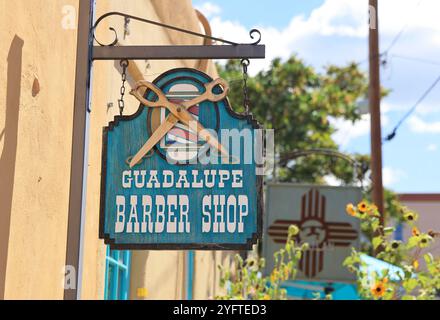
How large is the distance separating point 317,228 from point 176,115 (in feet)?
45.7

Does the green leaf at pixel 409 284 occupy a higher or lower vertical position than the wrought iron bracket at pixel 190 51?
lower

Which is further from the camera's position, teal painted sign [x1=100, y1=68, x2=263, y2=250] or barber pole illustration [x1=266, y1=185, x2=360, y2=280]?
barber pole illustration [x1=266, y1=185, x2=360, y2=280]

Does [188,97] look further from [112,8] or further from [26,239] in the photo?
[112,8]

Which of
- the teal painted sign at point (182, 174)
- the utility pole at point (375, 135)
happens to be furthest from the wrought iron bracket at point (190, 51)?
the utility pole at point (375, 135)

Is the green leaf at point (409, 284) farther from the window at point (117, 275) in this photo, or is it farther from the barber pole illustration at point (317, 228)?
the barber pole illustration at point (317, 228)

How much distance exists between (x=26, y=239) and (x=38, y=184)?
40 centimetres

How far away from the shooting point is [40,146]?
18.0 feet

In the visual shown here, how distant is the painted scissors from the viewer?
15.7 feet

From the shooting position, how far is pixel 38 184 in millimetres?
5465

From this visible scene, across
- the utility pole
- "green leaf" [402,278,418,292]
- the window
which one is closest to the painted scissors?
the window

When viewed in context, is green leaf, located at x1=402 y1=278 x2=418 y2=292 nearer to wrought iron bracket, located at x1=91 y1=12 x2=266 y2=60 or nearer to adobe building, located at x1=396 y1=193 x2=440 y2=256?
wrought iron bracket, located at x1=91 y1=12 x2=266 y2=60

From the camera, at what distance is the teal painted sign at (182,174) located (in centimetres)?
472
